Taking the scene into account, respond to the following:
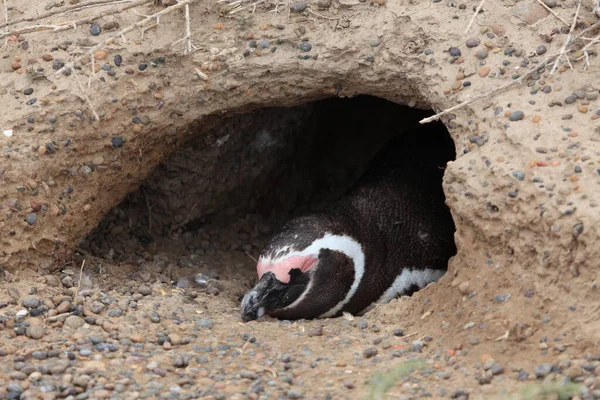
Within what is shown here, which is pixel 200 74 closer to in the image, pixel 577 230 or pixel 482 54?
pixel 482 54

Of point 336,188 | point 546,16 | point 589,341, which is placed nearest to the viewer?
A: point 589,341

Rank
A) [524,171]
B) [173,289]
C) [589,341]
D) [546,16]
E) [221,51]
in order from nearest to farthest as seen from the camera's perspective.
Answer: [589,341] → [524,171] → [546,16] → [221,51] → [173,289]

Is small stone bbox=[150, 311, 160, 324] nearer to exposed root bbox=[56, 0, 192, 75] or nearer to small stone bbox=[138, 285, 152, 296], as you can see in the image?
small stone bbox=[138, 285, 152, 296]

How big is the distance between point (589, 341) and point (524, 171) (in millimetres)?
675

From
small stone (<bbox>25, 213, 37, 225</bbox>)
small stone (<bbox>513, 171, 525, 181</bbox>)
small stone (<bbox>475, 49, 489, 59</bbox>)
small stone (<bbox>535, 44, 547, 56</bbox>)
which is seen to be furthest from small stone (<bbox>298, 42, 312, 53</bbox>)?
small stone (<bbox>25, 213, 37, 225</bbox>)

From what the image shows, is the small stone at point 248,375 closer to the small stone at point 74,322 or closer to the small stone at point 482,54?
the small stone at point 74,322

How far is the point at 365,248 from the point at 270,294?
2.00 feet

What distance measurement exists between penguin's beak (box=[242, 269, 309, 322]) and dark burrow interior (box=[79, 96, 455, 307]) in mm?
310

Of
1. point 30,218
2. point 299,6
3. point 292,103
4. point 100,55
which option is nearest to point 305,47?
point 299,6

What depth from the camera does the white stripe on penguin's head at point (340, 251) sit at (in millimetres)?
3939

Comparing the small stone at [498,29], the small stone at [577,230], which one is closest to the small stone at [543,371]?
the small stone at [577,230]

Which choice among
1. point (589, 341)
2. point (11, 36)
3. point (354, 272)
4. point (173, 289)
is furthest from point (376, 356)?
point (11, 36)

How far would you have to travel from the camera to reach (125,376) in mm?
2994

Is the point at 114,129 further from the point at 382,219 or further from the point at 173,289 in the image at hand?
the point at 382,219
